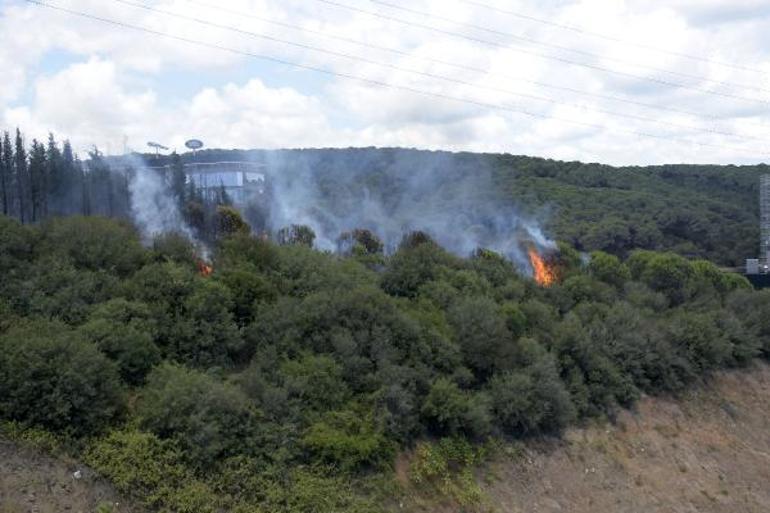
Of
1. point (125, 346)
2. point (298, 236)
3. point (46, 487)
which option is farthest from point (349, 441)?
point (298, 236)

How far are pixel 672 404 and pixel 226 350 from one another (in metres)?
16.6

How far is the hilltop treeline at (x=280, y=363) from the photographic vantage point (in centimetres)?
1584

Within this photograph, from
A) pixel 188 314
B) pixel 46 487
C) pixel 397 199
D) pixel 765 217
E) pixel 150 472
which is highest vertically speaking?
pixel 397 199

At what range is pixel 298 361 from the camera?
810 inches

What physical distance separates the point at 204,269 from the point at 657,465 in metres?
14.7

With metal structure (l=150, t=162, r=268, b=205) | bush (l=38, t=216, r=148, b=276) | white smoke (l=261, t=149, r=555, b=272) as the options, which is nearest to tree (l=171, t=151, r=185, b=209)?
white smoke (l=261, t=149, r=555, b=272)

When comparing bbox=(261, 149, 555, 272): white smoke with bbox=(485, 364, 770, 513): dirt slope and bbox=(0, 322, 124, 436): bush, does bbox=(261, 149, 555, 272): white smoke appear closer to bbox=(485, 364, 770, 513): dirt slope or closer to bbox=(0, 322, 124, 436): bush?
bbox=(485, 364, 770, 513): dirt slope

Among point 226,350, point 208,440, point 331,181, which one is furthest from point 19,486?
point 331,181

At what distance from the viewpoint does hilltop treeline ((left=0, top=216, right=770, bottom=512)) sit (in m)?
15.8

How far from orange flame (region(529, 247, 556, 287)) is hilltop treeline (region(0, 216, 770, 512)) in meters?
5.41

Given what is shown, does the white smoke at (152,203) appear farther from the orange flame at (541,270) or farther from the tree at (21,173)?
the orange flame at (541,270)

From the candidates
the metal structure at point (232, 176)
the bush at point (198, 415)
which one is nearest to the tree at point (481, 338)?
the bush at point (198, 415)

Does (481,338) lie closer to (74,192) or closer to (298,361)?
(298,361)

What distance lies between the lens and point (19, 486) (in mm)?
13945
